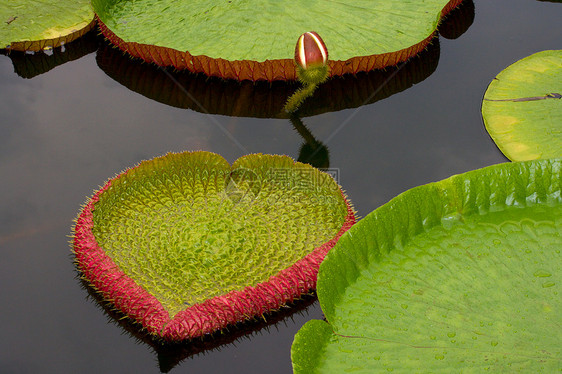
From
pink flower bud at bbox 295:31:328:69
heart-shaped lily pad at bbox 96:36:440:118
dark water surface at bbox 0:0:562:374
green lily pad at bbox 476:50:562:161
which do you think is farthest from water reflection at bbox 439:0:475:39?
pink flower bud at bbox 295:31:328:69

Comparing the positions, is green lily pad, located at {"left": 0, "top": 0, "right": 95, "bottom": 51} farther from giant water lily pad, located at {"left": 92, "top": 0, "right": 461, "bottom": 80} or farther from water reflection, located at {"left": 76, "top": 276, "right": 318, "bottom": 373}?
water reflection, located at {"left": 76, "top": 276, "right": 318, "bottom": 373}

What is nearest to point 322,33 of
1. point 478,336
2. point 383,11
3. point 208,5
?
point 383,11

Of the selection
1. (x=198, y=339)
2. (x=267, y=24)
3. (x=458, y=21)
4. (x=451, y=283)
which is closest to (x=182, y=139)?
(x=267, y=24)

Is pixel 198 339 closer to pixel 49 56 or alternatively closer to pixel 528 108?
pixel 528 108

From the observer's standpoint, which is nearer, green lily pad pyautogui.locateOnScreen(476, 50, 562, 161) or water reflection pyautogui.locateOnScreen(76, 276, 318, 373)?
water reflection pyautogui.locateOnScreen(76, 276, 318, 373)

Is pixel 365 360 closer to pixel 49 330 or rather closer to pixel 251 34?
pixel 49 330
